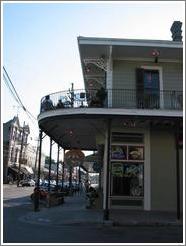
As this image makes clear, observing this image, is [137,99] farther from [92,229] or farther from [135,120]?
[92,229]

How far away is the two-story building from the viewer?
18.4m

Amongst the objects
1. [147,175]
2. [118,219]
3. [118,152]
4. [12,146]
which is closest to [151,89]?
[118,152]

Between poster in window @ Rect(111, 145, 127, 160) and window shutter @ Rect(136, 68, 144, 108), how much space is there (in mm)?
2188

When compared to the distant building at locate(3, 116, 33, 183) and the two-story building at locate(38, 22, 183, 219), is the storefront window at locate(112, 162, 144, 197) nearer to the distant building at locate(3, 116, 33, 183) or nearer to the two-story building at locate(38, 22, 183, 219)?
the two-story building at locate(38, 22, 183, 219)

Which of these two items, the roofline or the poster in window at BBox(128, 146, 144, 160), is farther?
the poster in window at BBox(128, 146, 144, 160)

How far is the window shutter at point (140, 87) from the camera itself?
754 inches

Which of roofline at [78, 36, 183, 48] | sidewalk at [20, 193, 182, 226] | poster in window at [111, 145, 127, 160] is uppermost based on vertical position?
roofline at [78, 36, 183, 48]

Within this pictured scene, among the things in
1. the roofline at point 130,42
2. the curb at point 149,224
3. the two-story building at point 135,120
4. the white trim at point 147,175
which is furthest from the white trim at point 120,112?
the curb at point 149,224

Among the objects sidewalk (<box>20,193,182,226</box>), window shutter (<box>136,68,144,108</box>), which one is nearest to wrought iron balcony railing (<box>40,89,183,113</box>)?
window shutter (<box>136,68,144,108</box>)

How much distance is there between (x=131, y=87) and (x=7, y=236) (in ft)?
35.2

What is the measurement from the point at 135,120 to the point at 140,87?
92.1 inches

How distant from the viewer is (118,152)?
19.0m

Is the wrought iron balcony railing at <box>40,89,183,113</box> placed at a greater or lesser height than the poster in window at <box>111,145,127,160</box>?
greater

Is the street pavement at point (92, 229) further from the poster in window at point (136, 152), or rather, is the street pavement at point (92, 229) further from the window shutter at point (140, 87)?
the window shutter at point (140, 87)
